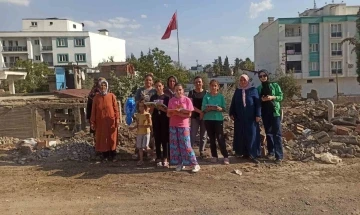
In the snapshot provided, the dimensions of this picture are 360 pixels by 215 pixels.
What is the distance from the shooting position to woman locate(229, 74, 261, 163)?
20.8 ft

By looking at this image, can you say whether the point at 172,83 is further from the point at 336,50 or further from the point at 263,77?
the point at 336,50

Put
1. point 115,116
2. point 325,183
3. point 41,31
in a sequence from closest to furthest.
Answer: point 325,183
point 115,116
point 41,31

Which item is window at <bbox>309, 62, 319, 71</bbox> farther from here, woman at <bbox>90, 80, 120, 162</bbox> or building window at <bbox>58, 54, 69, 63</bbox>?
woman at <bbox>90, 80, 120, 162</bbox>

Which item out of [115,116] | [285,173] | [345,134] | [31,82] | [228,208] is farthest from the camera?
[31,82]

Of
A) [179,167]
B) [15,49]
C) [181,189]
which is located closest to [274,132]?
[179,167]

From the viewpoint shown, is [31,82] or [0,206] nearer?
[0,206]

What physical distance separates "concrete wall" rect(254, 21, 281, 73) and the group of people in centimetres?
4067

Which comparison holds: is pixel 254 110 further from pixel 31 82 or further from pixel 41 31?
pixel 41 31

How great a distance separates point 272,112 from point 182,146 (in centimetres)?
183

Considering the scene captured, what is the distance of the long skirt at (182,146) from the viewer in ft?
19.6

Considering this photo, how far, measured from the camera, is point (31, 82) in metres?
40.4

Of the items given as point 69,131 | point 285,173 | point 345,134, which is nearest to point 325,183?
point 285,173

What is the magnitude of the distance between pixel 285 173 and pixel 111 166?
3200 mm

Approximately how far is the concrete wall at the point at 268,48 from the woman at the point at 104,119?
4131 centimetres
